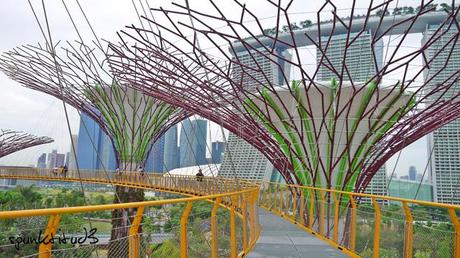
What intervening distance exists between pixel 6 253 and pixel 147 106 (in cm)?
2396

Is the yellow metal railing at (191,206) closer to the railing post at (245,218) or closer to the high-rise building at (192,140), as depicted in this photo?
the railing post at (245,218)

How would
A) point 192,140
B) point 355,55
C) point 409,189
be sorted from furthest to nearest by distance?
point 409,189, point 355,55, point 192,140

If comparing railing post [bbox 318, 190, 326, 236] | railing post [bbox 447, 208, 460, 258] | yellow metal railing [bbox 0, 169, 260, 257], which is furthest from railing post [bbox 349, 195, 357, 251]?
railing post [bbox 447, 208, 460, 258]

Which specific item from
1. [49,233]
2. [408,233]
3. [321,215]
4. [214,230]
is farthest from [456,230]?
[321,215]

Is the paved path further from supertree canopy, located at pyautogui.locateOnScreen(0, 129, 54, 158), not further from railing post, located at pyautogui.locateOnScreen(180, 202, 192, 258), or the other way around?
supertree canopy, located at pyautogui.locateOnScreen(0, 129, 54, 158)

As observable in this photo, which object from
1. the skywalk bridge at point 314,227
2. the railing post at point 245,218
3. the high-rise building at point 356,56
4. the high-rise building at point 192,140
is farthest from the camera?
the high-rise building at point 192,140

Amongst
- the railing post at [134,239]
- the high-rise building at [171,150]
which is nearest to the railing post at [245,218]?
the railing post at [134,239]


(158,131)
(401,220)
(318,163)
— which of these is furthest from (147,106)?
(401,220)

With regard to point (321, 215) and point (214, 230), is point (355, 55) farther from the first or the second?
point (214, 230)

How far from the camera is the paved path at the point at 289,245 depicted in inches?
276

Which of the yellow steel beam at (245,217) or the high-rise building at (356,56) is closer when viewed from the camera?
the yellow steel beam at (245,217)

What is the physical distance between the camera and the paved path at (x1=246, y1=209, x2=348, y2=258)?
276 inches

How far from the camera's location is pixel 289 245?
25.8 feet

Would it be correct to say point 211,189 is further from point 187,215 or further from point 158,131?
point 187,215
